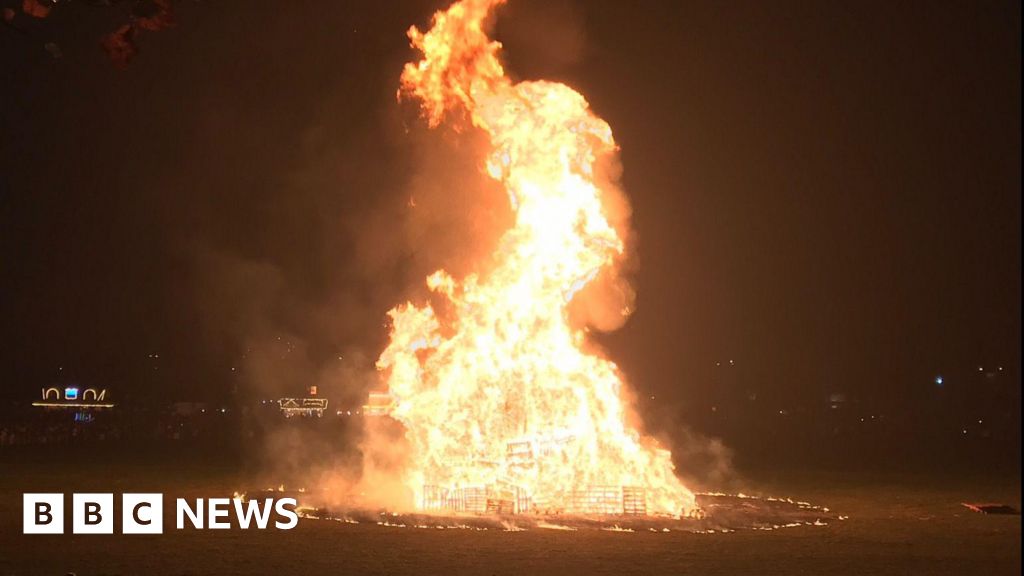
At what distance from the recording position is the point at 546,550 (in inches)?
538

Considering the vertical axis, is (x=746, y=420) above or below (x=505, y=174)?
below

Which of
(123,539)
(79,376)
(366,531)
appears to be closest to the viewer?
(123,539)

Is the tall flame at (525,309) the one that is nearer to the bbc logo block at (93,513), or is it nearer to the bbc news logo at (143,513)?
the bbc news logo at (143,513)

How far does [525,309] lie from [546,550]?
234 inches

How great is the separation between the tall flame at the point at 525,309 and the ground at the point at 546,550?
9.75ft

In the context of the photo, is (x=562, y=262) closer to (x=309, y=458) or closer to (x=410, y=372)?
(x=410, y=372)

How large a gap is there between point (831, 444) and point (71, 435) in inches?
1118

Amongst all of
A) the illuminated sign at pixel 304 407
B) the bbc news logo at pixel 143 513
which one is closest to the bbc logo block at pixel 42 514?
the bbc news logo at pixel 143 513

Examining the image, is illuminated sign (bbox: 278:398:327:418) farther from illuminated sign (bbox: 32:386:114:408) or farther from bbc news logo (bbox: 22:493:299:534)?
bbc news logo (bbox: 22:493:299:534)

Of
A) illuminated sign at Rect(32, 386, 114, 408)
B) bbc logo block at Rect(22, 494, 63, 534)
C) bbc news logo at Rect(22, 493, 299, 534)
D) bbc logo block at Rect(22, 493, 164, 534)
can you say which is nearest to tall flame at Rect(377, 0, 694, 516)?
bbc news logo at Rect(22, 493, 299, 534)

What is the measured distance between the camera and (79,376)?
10231cm

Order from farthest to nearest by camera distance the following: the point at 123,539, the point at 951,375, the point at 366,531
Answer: the point at 951,375
the point at 366,531
the point at 123,539

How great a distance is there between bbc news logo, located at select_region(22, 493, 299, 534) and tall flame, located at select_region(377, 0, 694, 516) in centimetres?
283

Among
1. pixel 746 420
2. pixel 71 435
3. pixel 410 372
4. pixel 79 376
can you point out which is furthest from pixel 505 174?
pixel 79 376
